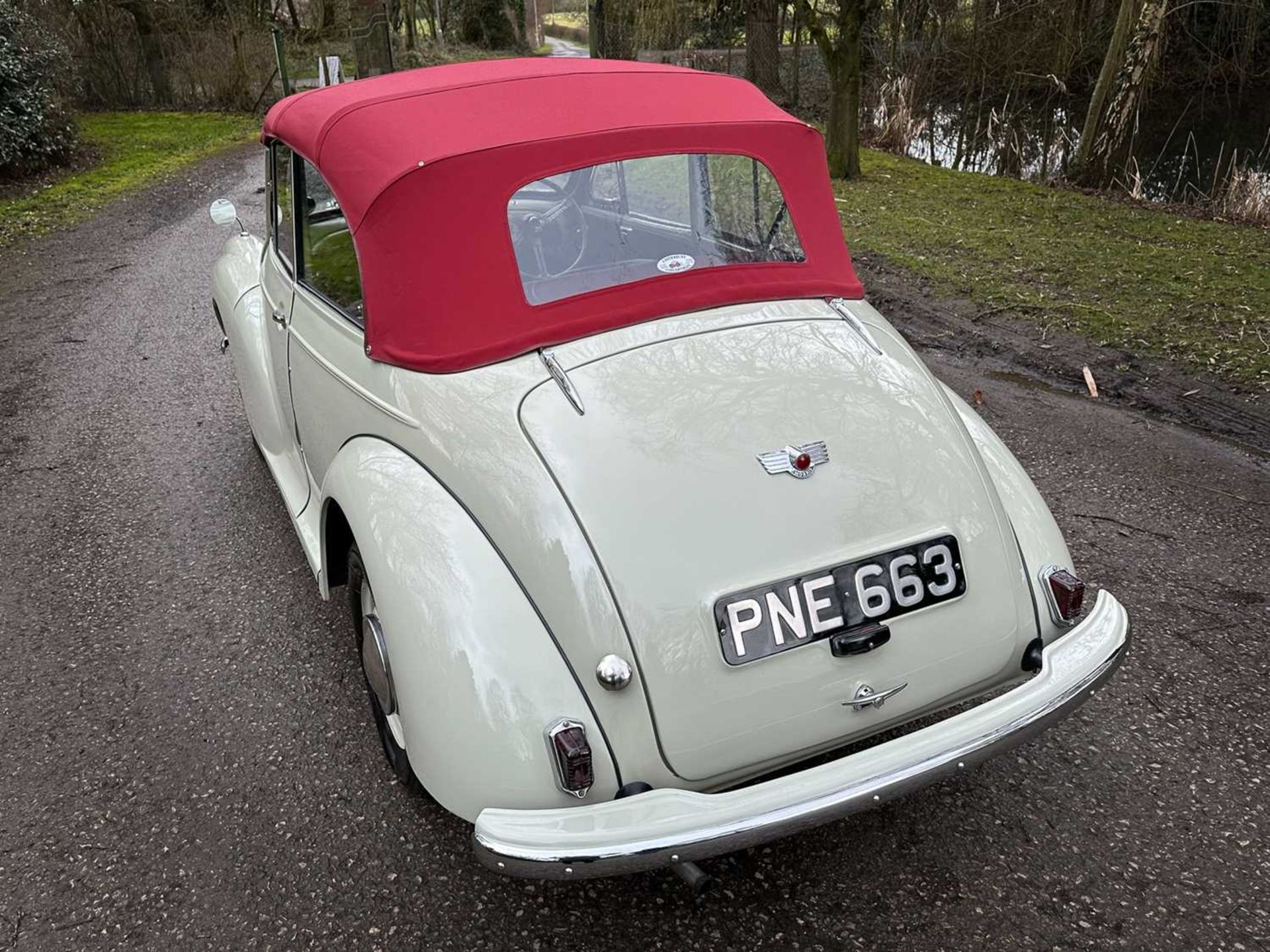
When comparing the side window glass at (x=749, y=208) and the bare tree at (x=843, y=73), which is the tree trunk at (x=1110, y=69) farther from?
the side window glass at (x=749, y=208)

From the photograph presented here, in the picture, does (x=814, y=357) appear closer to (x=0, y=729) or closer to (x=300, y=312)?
(x=300, y=312)

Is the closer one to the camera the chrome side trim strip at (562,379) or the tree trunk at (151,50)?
the chrome side trim strip at (562,379)

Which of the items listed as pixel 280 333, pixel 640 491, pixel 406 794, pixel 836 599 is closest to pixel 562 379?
pixel 640 491

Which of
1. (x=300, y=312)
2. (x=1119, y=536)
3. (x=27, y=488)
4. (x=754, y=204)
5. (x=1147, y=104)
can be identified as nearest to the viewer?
(x=754, y=204)

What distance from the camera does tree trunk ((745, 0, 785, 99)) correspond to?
54.2 feet

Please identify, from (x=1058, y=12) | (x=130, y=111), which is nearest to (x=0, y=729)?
(x=1058, y=12)

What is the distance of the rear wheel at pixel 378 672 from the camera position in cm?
237

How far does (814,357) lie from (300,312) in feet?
5.97

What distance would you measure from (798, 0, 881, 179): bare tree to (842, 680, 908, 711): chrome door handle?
8.81m

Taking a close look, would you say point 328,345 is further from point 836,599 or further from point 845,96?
point 845,96

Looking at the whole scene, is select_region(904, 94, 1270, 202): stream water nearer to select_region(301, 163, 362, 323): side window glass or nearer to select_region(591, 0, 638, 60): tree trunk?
select_region(591, 0, 638, 60): tree trunk

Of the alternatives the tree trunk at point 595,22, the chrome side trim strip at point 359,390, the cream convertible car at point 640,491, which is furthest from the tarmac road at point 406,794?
the tree trunk at point 595,22

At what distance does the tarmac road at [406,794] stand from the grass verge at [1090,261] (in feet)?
4.42

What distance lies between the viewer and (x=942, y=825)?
8.19 ft
